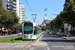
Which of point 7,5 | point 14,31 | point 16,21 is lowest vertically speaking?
point 14,31

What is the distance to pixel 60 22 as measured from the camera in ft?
197

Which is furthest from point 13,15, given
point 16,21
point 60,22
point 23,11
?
point 23,11

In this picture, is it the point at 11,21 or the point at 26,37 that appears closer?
the point at 26,37

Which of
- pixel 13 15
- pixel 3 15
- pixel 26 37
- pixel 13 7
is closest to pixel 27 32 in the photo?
pixel 26 37

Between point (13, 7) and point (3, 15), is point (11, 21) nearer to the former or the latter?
point (3, 15)

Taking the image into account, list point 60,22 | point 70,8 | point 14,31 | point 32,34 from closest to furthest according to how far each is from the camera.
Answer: point 32,34
point 70,8
point 60,22
point 14,31

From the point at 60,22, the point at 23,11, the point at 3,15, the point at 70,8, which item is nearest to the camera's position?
the point at 70,8

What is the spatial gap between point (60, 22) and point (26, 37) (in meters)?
38.7

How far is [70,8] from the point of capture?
83.4 ft

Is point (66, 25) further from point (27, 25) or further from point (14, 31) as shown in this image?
point (14, 31)

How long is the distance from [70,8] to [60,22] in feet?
114

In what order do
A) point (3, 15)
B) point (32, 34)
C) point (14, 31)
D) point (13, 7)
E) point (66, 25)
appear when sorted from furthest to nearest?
1. point (13, 7)
2. point (14, 31)
3. point (3, 15)
4. point (66, 25)
5. point (32, 34)

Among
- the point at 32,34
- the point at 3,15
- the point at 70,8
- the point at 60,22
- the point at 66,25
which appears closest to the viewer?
the point at 32,34

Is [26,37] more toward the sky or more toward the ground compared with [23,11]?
more toward the ground
